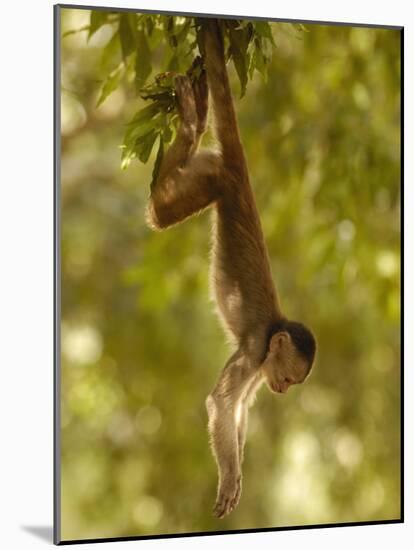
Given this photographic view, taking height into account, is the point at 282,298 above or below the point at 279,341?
above

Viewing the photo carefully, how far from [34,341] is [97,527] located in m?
0.49

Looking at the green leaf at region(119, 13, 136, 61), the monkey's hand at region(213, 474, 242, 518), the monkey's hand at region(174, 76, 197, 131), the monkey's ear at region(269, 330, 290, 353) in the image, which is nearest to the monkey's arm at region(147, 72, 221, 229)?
the monkey's hand at region(174, 76, 197, 131)

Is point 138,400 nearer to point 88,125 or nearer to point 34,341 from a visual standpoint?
point 34,341

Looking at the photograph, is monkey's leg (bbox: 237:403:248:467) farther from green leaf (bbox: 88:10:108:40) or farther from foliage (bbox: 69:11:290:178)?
green leaf (bbox: 88:10:108:40)

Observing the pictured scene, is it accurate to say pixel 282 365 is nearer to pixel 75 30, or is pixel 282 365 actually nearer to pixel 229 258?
pixel 229 258

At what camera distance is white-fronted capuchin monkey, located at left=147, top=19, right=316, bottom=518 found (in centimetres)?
318

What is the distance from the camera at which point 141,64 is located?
10.3 feet

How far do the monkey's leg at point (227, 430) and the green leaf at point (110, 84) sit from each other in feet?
2.46

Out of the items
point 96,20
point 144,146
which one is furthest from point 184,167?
point 96,20

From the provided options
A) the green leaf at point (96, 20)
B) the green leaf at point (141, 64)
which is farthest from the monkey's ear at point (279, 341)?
the green leaf at point (96, 20)

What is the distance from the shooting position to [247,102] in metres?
3.23

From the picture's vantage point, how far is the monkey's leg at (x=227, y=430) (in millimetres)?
3205

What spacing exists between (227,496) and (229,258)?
0.61 m

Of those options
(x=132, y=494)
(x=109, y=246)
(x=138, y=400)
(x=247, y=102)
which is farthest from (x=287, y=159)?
(x=132, y=494)
